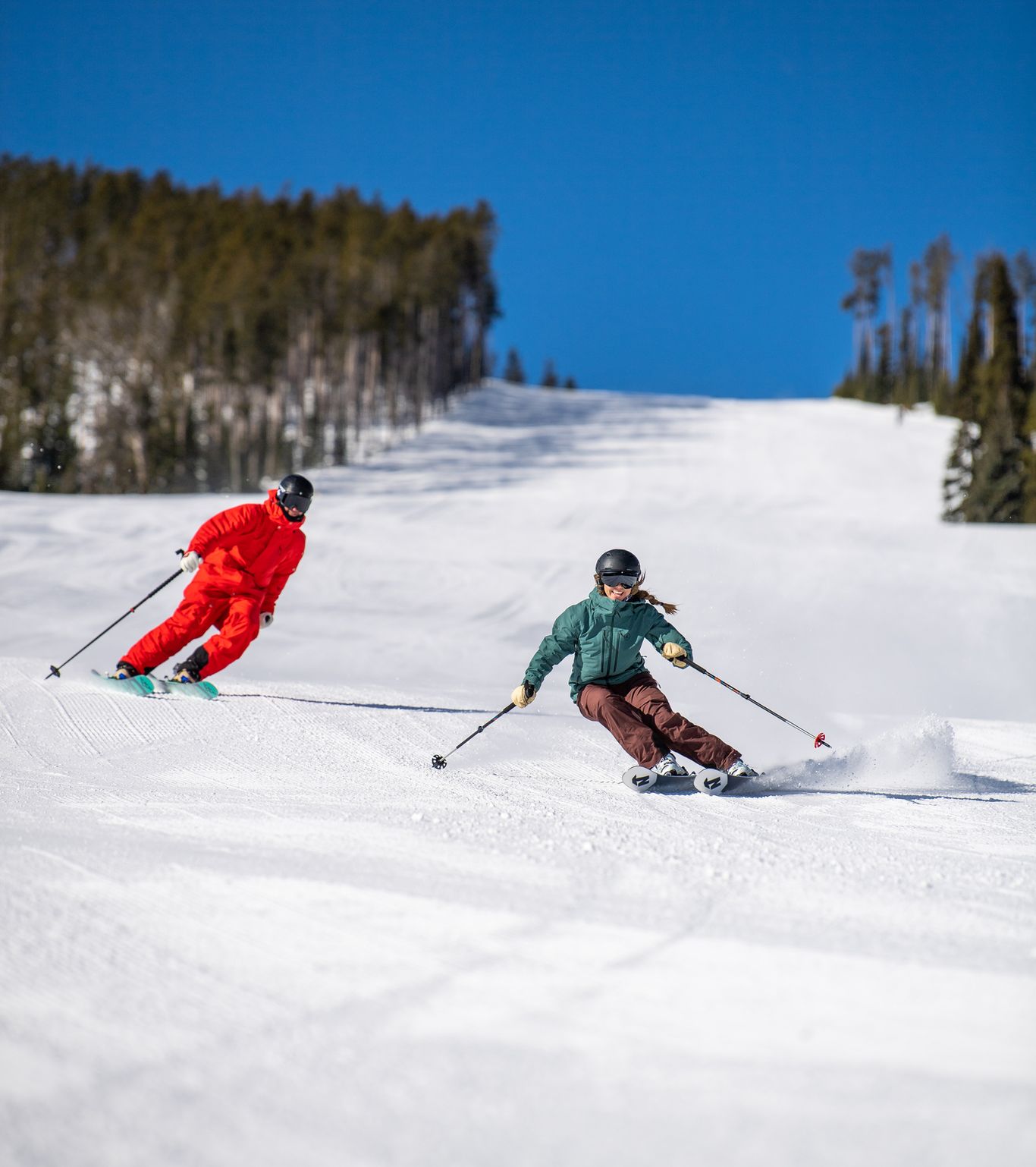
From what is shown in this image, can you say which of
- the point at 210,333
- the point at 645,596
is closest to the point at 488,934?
the point at 645,596

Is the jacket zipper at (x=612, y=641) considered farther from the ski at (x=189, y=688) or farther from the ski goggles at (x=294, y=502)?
the ski at (x=189, y=688)

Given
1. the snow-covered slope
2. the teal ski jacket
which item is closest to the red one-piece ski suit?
the snow-covered slope

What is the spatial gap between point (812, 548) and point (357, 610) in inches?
311

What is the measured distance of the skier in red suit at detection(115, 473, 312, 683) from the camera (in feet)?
21.3

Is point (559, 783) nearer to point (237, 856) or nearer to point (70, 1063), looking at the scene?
point (237, 856)

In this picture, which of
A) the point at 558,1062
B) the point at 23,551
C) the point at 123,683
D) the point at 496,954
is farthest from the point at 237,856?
the point at 23,551

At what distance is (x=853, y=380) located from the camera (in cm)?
6831

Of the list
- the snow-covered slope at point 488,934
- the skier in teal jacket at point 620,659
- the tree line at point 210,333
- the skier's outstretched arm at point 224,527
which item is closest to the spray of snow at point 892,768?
the snow-covered slope at point 488,934

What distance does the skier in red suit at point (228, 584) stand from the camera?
649 centimetres

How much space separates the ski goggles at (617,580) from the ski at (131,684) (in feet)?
10.8

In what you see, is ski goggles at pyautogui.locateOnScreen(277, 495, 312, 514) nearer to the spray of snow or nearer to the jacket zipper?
the jacket zipper

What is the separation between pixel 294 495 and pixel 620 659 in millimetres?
2785

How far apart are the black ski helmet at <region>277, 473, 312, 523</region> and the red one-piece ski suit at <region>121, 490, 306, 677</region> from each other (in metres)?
0.05

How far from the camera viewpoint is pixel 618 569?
191 inches
